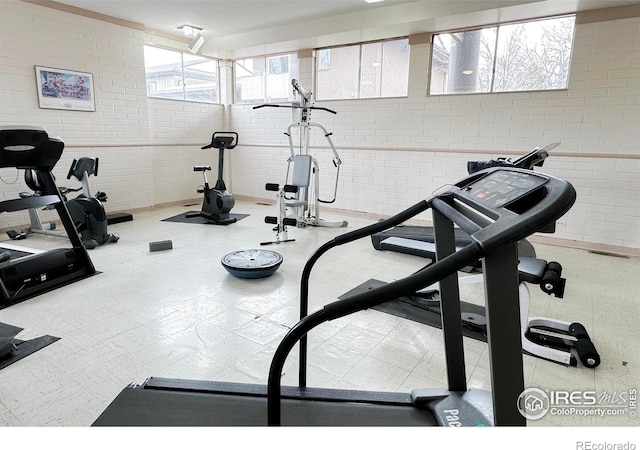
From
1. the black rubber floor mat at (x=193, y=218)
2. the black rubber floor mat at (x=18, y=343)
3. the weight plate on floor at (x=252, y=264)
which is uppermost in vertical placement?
the weight plate on floor at (x=252, y=264)

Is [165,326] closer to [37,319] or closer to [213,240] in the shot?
[37,319]

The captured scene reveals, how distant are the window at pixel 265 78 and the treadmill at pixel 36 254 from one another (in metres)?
4.87

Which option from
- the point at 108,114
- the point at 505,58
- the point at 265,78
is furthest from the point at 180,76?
the point at 505,58

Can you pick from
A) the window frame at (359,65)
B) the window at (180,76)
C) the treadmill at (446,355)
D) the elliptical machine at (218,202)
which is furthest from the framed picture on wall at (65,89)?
the treadmill at (446,355)

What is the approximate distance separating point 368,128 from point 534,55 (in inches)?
104

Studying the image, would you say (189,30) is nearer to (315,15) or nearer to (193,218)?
(315,15)

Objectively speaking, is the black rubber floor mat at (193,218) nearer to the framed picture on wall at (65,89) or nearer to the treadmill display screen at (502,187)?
the framed picture on wall at (65,89)

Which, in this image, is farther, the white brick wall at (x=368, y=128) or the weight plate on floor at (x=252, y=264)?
the white brick wall at (x=368, y=128)

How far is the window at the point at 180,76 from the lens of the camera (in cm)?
691

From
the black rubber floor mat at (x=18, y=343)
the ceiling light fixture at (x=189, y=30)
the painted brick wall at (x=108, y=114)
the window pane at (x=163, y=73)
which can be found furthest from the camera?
the window pane at (x=163, y=73)

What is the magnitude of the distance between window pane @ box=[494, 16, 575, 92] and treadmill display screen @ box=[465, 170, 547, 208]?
185 inches

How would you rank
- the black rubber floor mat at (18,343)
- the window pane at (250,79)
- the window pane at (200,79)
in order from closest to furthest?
the black rubber floor mat at (18,343) → the window pane at (200,79) → the window pane at (250,79)

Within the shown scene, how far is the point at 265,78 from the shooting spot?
25.5 ft
